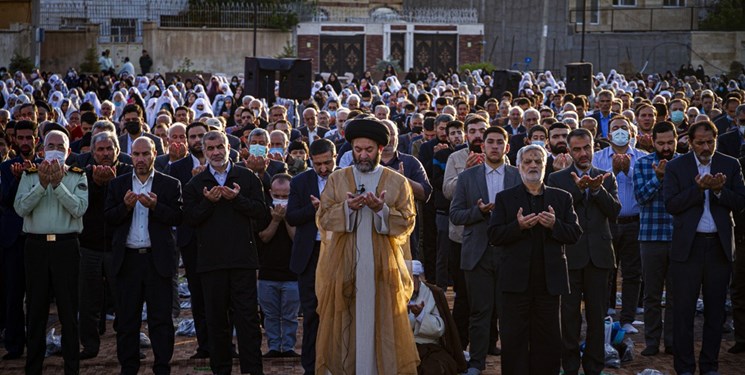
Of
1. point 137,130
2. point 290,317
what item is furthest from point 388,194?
point 137,130

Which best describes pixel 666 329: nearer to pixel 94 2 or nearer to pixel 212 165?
pixel 212 165

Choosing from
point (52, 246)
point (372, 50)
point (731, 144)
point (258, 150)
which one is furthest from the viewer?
point (372, 50)

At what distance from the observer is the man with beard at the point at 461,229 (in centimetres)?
1204

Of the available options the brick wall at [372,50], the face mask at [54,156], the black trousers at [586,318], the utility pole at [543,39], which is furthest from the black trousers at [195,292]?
the brick wall at [372,50]

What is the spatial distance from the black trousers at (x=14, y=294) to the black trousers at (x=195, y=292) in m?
1.52

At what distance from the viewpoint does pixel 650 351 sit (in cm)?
1221

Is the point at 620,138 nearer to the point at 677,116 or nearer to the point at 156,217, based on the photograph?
the point at 156,217

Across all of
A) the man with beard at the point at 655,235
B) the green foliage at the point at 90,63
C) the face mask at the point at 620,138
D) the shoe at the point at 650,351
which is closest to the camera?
the man with beard at the point at 655,235

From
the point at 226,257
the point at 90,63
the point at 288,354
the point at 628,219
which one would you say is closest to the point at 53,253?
the point at 226,257

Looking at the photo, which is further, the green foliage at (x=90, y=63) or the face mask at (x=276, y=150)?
the green foliage at (x=90, y=63)

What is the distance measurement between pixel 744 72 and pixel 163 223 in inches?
1602

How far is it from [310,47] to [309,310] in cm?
4984

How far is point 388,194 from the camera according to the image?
995cm

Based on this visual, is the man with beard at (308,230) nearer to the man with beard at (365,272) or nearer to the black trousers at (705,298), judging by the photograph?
the man with beard at (365,272)
